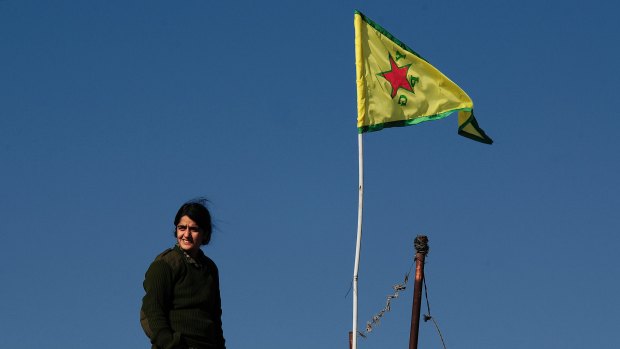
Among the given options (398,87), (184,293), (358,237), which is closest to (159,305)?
(184,293)

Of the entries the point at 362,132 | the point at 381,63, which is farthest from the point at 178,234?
the point at 381,63

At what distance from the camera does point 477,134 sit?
14.3 m

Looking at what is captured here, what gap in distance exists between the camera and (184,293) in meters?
7.90

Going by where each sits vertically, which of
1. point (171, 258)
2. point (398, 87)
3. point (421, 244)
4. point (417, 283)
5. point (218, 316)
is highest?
point (398, 87)

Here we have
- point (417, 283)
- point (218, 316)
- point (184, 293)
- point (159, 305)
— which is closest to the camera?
point (159, 305)

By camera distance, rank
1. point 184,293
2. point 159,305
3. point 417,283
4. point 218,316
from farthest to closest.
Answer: point 417,283
point 218,316
point 184,293
point 159,305

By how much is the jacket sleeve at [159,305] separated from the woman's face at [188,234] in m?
0.20

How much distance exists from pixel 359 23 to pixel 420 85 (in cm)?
109

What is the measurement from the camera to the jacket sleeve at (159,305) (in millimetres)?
7699

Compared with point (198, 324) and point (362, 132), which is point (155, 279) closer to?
point (198, 324)

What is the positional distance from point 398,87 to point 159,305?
6.66m

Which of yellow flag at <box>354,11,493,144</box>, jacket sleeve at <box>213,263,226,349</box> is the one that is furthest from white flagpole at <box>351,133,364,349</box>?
jacket sleeve at <box>213,263,226,349</box>

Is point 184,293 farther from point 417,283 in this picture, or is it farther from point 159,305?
point 417,283

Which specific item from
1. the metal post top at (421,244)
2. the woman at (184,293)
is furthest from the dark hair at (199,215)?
the metal post top at (421,244)
